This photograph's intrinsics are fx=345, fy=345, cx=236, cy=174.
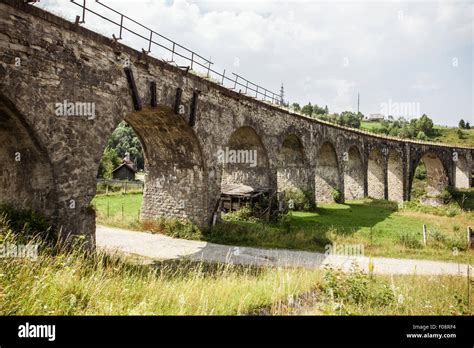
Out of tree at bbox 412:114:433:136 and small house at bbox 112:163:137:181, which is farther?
tree at bbox 412:114:433:136

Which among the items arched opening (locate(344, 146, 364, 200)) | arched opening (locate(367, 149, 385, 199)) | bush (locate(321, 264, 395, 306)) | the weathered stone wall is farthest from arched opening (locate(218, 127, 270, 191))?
the weathered stone wall

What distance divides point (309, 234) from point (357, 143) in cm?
2134

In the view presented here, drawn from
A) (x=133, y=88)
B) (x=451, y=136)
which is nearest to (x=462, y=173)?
(x=451, y=136)

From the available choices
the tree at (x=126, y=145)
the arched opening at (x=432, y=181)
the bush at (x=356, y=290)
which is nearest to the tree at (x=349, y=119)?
the arched opening at (x=432, y=181)

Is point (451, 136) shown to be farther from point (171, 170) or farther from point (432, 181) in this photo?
point (171, 170)

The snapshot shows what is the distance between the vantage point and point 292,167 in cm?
2656

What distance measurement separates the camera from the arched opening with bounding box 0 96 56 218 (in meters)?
9.05

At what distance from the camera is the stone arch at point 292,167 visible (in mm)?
26172

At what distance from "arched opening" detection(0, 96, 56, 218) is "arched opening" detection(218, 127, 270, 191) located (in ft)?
39.0

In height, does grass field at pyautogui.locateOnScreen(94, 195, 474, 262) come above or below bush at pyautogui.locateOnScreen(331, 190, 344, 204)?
below

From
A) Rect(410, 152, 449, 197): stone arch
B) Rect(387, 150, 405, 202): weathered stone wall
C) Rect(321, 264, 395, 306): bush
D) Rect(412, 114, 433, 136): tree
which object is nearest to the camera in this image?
Rect(321, 264, 395, 306): bush

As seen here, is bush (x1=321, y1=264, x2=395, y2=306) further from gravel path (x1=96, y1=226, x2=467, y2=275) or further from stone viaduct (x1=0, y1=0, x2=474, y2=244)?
stone viaduct (x1=0, y1=0, x2=474, y2=244)
